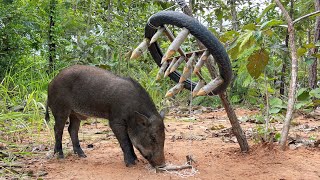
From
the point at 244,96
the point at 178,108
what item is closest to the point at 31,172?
the point at 178,108

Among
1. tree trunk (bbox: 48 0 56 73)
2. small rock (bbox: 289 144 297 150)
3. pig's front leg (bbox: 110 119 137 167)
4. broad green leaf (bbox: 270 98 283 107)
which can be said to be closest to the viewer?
pig's front leg (bbox: 110 119 137 167)

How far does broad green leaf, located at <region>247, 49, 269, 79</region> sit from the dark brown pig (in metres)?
1.11

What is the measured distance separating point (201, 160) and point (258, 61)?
1.18m

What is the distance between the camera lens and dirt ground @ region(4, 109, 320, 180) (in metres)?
3.81

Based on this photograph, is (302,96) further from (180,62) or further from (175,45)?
(175,45)

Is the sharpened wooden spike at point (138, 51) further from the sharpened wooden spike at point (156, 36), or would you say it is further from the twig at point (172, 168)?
the twig at point (172, 168)

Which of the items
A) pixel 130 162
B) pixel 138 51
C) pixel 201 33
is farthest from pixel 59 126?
pixel 201 33

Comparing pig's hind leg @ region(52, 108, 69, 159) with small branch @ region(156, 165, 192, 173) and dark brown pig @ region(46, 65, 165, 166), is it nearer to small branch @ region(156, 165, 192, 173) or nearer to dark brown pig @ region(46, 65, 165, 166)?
dark brown pig @ region(46, 65, 165, 166)

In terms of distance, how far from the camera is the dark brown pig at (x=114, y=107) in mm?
4367

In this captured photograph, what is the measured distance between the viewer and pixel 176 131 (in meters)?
6.34

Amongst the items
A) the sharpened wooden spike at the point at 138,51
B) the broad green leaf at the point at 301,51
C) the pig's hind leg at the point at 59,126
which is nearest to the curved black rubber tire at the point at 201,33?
the sharpened wooden spike at the point at 138,51

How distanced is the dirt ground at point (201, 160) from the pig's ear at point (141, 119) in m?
0.46

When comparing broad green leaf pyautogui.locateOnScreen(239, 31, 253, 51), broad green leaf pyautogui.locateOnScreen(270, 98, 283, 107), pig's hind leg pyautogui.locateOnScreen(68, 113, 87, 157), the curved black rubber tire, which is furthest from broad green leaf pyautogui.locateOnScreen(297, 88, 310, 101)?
pig's hind leg pyautogui.locateOnScreen(68, 113, 87, 157)

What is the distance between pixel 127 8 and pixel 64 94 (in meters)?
4.58
